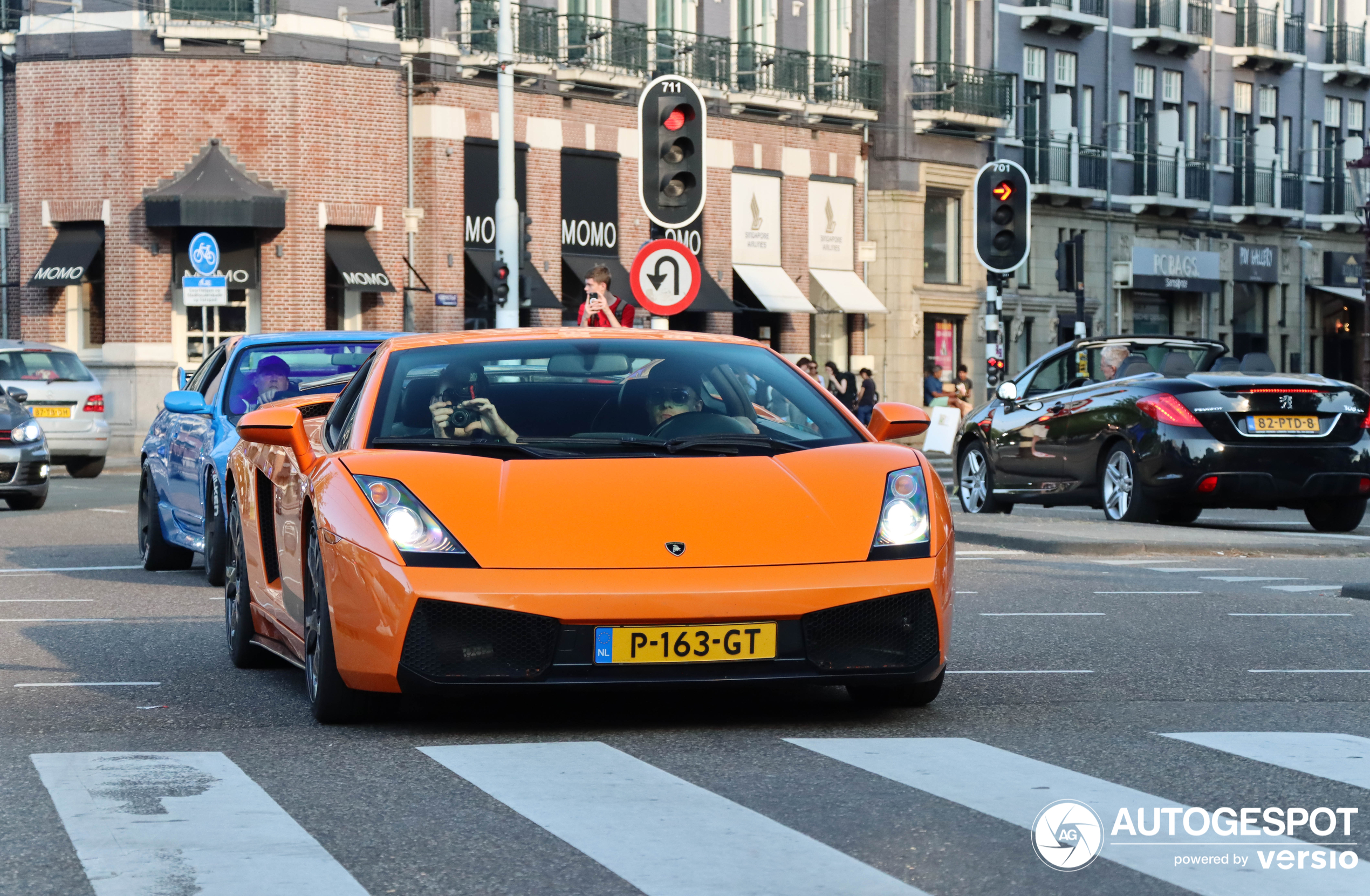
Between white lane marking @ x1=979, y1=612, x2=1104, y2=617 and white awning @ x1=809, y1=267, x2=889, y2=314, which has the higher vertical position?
white awning @ x1=809, y1=267, x2=889, y2=314

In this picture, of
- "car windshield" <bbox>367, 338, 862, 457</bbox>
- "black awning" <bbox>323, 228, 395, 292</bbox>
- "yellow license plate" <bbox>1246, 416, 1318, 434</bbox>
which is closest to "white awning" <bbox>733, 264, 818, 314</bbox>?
"black awning" <bbox>323, 228, 395, 292</bbox>

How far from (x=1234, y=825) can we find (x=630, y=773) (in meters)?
1.60

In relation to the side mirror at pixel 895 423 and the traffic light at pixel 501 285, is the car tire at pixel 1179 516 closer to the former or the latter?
the side mirror at pixel 895 423

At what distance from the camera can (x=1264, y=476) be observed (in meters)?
16.4

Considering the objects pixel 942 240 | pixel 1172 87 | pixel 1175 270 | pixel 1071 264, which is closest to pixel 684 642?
pixel 1071 264

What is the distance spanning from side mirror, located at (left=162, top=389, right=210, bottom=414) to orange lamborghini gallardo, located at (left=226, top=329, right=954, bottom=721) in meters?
4.62

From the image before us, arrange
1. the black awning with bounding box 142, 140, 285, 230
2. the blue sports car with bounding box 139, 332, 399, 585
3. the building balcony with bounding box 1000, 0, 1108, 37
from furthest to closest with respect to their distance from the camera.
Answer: the building balcony with bounding box 1000, 0, 1108, 37, the black awning with bounding box 142, 140, 285, 230, the blue sports car with bounding box 139, 332, 399, 585

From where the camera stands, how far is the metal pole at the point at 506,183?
31.6 metres

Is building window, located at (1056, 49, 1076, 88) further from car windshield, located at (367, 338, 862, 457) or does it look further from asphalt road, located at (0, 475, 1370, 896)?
car windshield, located at (367, 338, 862, 457)

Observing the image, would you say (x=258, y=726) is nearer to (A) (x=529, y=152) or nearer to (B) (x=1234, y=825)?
(B) (x=1234, y=825)

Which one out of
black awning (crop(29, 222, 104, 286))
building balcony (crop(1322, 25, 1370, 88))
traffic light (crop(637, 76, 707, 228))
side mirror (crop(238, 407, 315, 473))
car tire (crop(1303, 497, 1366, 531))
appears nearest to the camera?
side mirror (crop(238, 407, 315, 473))

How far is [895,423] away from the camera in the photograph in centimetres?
803

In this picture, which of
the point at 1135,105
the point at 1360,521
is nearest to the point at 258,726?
the point at 1360,521

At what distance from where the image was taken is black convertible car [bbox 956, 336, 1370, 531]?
16.5 meters
